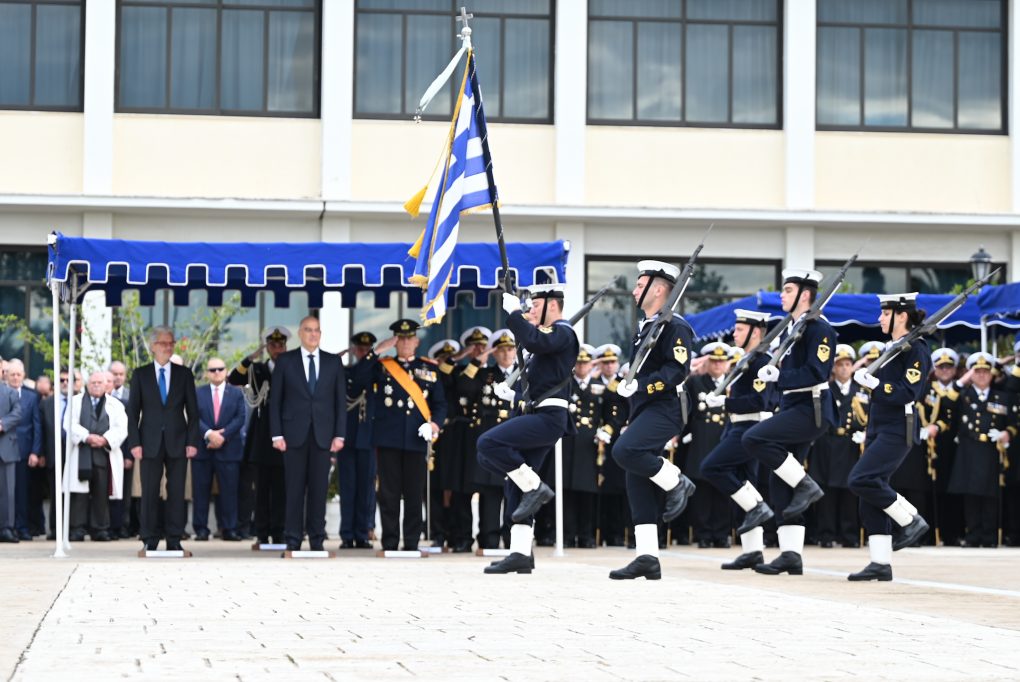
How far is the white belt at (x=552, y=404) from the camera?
12.4 metres

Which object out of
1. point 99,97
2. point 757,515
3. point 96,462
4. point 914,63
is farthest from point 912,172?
point 757,515

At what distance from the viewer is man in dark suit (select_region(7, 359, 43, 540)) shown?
18703 mm

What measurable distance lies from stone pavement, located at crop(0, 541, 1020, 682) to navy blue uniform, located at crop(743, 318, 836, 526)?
36.3 inches

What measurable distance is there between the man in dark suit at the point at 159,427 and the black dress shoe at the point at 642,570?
484cm

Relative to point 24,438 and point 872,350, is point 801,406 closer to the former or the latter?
point 872,350

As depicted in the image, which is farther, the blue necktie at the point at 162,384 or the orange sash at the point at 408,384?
the orange sash at the point at 408,384

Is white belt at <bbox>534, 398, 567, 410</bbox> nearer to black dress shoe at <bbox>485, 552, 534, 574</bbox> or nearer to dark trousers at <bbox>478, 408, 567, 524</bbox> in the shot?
dark trousers at <bbox>478, 408, 567, 524</bbox>

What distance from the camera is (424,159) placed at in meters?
26.3

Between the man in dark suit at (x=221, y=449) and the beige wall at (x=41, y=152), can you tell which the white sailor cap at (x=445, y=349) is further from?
the beige wall at (x=41, y=152)

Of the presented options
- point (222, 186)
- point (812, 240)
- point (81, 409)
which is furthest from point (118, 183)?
point (812, 240)

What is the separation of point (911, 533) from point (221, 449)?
8597 millimetres

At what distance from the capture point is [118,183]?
25.9 metres

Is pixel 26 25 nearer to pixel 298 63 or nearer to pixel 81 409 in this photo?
pixel 298 63

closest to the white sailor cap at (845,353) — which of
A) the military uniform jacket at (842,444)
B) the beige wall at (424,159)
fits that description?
the military uniform jacket at (842,444)
